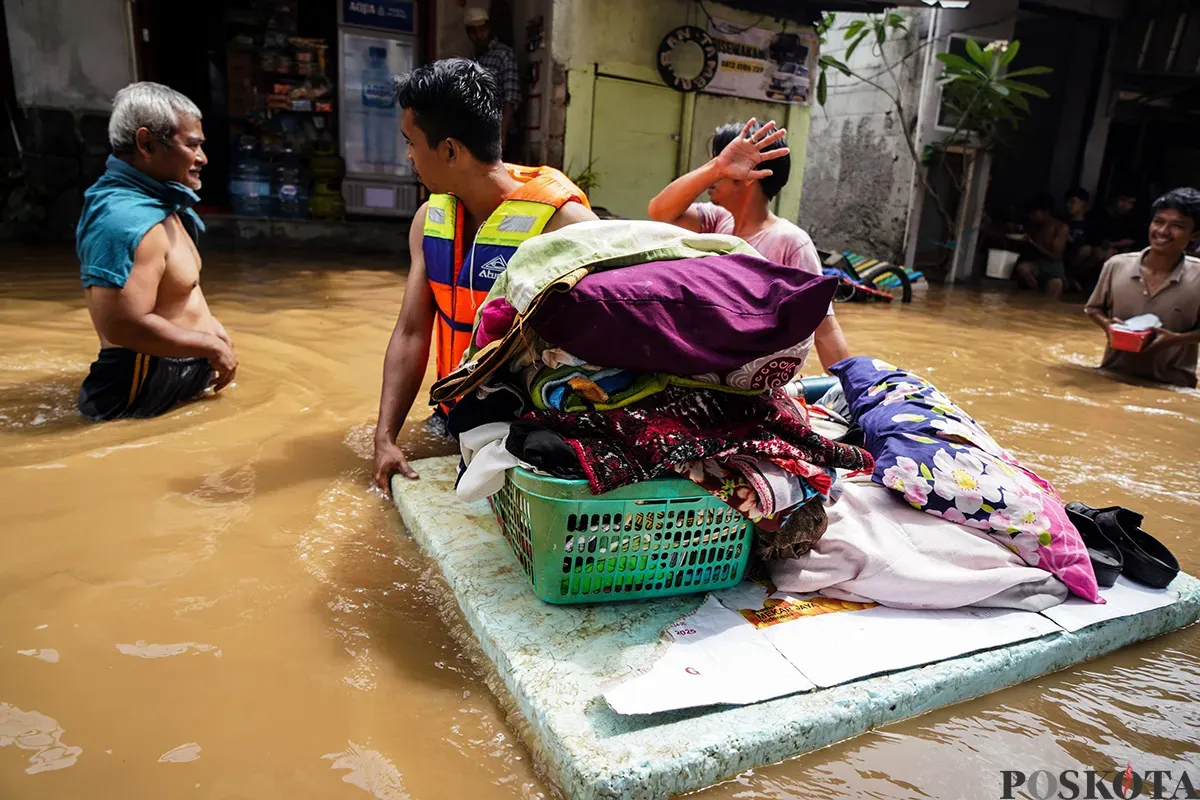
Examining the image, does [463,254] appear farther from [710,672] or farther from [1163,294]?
[1163,294]

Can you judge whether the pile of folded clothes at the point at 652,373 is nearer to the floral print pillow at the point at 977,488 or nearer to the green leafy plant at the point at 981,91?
the floral print pillow at the point at 977,488

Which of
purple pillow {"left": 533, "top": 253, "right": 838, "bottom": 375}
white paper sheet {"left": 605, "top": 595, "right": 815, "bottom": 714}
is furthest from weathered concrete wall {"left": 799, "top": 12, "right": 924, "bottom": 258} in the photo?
white paper sheet {"left": 605, "top": 595, "right": 815, "bottom": 714}

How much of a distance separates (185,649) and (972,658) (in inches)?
71.3

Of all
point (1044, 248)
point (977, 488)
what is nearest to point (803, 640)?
point (977, 488)

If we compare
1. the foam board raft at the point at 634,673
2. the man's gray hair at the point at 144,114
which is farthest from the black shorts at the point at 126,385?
the foam board raft at the point at 634,673

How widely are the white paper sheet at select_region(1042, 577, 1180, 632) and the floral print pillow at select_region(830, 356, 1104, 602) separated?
0.12ft

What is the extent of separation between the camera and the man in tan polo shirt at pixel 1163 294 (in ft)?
15.8

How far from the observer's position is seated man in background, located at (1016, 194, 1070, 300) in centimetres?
1087

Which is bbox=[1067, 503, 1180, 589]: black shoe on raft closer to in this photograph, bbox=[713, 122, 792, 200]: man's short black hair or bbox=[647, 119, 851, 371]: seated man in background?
bbox=[647, 119, 851, 371]: seated man in background

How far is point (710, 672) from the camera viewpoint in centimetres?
165

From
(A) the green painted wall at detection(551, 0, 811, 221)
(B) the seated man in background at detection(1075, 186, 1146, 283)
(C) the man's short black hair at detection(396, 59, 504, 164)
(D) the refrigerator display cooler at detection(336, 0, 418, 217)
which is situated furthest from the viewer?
(B) the seated man in background at detection(1075, 186, 1146, 283)

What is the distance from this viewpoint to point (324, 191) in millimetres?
9383

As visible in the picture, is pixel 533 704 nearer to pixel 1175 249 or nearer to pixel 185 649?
pixel 185 649

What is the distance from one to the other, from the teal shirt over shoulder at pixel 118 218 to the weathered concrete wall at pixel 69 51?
6.22 metres
